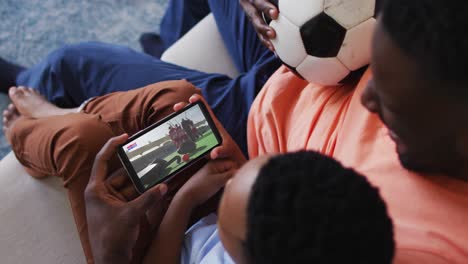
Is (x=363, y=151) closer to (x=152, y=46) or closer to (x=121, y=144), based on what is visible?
(x=121, y=144)

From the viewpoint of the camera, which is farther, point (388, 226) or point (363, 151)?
point (363, 151)

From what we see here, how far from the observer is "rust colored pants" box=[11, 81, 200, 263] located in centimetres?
85

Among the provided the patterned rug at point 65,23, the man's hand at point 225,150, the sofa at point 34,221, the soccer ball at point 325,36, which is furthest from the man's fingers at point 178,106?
the patterned rug at point 65,23

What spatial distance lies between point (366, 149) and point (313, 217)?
0.88 ft

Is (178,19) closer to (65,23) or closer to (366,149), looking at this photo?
(65,23)

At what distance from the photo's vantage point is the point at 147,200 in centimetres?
78

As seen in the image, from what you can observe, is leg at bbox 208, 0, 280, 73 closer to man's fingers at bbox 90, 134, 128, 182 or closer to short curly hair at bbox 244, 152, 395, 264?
man's fingers at bbox 90, 134, 128, 182

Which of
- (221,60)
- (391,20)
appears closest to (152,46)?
(221,60)

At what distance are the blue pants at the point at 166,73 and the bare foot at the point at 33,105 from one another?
0.03 metres

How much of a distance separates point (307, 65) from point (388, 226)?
0.36 metres

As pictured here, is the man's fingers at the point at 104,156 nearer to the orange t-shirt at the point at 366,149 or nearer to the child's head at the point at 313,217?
the orange t-shirt at the point at 366,149

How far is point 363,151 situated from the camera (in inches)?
27.0

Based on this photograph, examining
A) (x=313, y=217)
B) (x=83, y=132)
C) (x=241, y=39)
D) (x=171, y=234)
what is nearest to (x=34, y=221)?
(x=83, y=132)

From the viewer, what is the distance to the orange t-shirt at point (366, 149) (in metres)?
0.55
